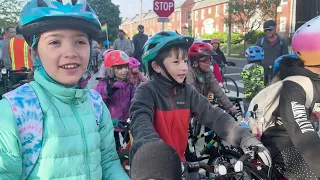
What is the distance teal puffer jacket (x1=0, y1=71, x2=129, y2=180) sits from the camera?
1.44m

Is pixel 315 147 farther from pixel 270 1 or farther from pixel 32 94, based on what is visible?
pixel 270 1

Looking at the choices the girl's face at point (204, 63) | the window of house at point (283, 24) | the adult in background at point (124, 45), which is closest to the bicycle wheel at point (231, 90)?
the adult in background at point (124, 45)

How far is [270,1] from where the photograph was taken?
106 feet

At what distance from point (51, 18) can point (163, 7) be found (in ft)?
24.8

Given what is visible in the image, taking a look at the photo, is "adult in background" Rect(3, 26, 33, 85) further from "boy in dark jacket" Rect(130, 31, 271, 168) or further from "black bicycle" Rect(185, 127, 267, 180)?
"boy in dark jacket" Rect(130, 31, 271, 168)

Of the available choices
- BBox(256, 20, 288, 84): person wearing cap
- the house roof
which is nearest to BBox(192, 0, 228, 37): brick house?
the house roof

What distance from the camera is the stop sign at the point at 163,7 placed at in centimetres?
884

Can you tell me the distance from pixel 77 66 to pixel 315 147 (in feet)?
5.07

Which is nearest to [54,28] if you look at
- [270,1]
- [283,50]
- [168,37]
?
[168,37]

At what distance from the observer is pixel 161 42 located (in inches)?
104

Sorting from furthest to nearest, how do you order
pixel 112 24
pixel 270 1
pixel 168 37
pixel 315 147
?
→ pixel 112 24, pixel 270 1, pixel 168 37, pixel 315 147

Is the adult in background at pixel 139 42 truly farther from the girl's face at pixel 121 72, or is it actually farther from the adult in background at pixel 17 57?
the girl's face at pixel 121 72

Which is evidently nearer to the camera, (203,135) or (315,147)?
(315,147)

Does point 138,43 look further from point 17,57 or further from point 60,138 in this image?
point 60,138
